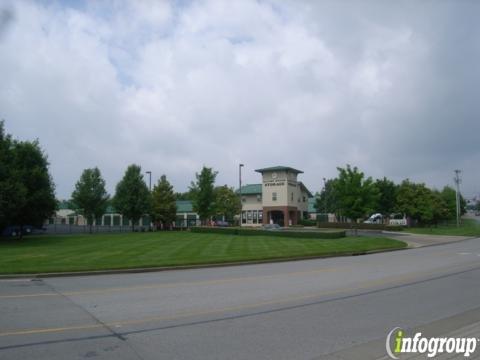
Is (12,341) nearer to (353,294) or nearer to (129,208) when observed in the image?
(353,294)

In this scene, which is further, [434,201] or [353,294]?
[434,201]

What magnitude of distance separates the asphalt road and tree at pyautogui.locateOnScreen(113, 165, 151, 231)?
141ft

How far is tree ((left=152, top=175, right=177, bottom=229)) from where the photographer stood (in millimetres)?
60844

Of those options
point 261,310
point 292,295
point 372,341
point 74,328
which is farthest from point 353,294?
point 74,328

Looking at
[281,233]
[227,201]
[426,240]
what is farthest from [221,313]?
[227,201]

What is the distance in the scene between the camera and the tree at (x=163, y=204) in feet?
200

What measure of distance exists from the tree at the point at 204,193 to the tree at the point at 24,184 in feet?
56.9

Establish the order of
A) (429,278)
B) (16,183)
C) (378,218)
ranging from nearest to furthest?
(429,278) < (16,183) < (378,218)

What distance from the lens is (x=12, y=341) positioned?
21.3 feet

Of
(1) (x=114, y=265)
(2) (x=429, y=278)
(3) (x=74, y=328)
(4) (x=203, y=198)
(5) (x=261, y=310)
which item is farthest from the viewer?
(4) (x=203, y=198)

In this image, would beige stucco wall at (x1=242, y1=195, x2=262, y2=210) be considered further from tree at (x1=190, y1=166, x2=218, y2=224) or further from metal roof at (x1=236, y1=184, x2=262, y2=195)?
tree at (x1=190, y1=166, x2=218, y2=224)

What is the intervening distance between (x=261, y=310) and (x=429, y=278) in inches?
287

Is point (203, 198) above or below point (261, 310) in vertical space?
above

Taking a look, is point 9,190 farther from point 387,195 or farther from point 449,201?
point 449,201
